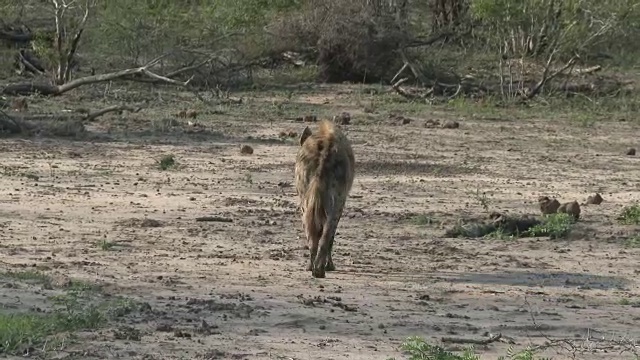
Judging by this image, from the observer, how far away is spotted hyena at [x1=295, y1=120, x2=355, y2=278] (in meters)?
9.84

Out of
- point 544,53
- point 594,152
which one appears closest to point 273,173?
point 594,152

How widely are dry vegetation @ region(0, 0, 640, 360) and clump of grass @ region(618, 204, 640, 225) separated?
0.07m

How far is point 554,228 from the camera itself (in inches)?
457

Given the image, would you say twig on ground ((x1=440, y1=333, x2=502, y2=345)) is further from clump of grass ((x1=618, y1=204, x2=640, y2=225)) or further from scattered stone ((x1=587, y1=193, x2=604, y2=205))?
scattered stone ((x1=587, y1=193, x2=604, y2=205))

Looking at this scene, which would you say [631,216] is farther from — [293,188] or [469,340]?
[469,340]

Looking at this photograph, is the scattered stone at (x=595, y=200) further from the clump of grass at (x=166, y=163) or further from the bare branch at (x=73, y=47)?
the bare branch at (x=73, y=47)

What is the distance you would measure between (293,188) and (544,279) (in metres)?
4.69

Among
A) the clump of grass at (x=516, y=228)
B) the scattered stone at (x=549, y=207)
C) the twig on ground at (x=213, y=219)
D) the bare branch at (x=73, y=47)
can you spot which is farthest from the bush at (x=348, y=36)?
the clump of grass at (x=516, y=228)

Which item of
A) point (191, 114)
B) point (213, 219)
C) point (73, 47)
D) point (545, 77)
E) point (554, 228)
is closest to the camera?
point (554, 228)

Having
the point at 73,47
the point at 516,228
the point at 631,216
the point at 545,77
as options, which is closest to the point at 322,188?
the point at 516,228

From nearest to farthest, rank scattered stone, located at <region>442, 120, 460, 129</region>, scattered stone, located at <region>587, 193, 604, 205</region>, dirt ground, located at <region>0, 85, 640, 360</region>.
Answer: dirt ground, located at <region>0, 85, 640, 360</region>
scattered stone, located at <region>587, 193, 604, 205</region>
scattered stone, located at <region>442, 120, 460, 129</region>

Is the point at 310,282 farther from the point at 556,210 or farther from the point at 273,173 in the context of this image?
the point at 273,173

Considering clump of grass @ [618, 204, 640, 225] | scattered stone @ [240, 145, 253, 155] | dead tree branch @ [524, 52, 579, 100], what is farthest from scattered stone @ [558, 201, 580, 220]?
dead tree branch @ [524, 52, 579, 100]

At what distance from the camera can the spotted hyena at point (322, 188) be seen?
9.84 meters
